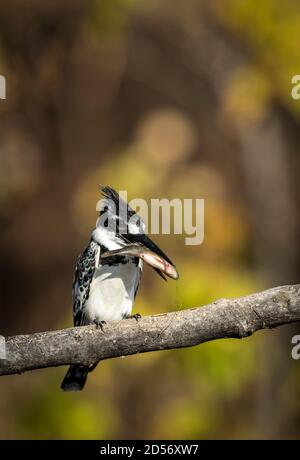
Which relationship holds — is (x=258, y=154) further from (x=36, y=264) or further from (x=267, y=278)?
(x=36, y=264)

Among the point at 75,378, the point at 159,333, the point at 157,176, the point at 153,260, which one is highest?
the point at 157,176

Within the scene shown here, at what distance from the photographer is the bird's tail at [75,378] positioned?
386 centimetres

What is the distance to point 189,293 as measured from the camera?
15.0ft

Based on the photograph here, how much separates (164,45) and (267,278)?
2120 millimetres

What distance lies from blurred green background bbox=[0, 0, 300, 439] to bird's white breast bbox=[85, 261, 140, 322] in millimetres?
716

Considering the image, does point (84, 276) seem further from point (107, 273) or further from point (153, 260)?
point (153, 260)

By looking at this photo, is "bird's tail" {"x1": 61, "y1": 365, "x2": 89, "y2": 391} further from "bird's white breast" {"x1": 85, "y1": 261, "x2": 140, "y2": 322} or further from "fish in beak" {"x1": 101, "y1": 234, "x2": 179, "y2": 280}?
"fish in beak" {"x1": 101, "y1": 234, "x2": 179, "y2": 280}

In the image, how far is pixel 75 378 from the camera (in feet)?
12.7

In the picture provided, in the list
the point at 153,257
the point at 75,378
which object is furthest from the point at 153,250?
the point at 75,378

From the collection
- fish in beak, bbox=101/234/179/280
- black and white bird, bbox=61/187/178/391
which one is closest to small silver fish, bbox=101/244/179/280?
fish in beak, bbox=101/234/179/280

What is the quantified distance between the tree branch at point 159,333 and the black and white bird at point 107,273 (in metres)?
0.86

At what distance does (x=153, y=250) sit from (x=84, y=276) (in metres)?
0.85

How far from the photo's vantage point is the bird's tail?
386 cm
